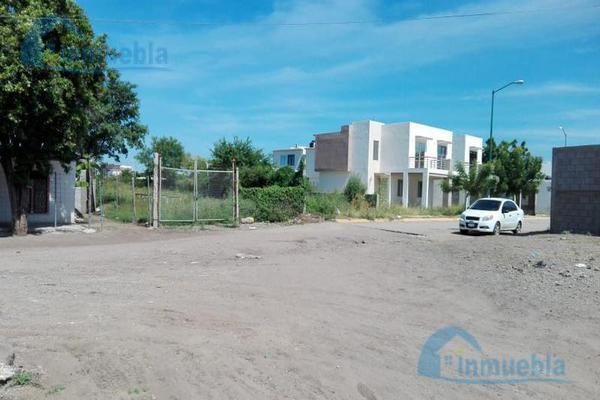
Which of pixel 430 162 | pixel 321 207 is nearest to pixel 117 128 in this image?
pixel 321 207

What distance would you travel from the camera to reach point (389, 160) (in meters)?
45.0

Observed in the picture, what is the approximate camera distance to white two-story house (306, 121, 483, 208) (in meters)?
44.0

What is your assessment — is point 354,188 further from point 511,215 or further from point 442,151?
point 511,215

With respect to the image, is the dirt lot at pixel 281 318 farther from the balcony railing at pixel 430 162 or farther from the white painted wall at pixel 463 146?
the white painted wall at pixel 463 146

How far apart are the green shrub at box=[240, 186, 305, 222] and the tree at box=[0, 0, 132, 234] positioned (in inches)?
303

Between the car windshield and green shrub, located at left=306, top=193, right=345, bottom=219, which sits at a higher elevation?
the car windshield

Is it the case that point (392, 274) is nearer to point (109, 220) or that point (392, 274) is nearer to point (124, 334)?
point (124, 334)

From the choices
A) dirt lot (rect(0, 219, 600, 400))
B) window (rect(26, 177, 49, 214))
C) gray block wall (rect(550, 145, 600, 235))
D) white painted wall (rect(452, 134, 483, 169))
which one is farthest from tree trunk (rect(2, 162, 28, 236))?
white painted wall (rect(452, 134, 483, 169))

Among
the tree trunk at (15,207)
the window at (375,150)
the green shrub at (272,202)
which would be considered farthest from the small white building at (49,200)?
the window at (375,150)

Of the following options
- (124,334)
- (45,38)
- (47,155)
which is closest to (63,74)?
(45,38)

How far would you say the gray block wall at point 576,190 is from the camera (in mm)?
19641

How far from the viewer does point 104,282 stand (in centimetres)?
884

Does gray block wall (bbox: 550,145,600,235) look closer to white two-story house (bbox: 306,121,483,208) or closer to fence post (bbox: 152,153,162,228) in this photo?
fence post (bbox: 152,153,162,228)

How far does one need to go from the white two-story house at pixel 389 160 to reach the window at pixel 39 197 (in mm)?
25759
